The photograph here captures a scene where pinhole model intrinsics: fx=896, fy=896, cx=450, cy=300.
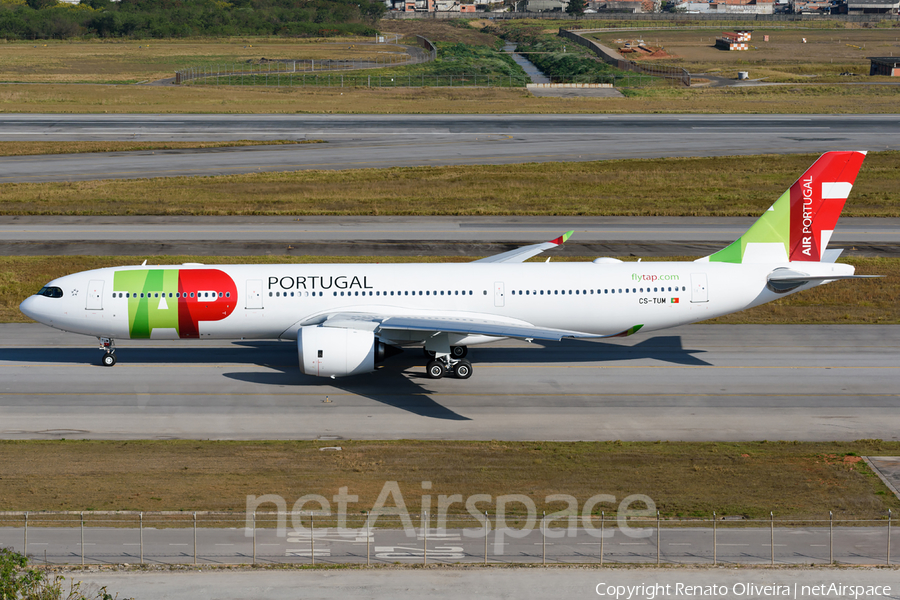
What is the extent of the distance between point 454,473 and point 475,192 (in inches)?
1907

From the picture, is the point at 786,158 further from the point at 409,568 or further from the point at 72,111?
the point at 72,111

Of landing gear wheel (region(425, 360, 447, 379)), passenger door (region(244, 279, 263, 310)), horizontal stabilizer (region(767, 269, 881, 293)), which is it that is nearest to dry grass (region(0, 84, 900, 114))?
horizontal stabilizer (region(767, 269, 881, 293))

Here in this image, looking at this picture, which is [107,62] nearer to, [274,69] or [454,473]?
[274,69]

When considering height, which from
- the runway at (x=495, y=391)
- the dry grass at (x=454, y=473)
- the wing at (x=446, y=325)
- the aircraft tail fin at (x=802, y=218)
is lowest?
the dry grass at (x=454, y=473)

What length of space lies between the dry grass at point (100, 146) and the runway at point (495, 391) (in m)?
48.4

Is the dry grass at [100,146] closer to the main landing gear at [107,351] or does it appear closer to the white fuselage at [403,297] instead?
the main landing gear at [107,351]

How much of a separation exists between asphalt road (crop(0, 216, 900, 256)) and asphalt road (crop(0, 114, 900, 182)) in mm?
16020

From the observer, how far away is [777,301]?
5125 centimetres

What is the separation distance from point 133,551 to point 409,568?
7.50m

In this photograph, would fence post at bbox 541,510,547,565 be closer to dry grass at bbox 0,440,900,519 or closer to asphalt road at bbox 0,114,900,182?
dry grass at bbox 0,440,900,519

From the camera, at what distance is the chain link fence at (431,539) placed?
2352cm

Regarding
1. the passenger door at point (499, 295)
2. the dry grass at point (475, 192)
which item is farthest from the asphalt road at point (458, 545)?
the dry grass at point (475, 192)

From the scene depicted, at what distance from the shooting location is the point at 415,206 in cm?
7175

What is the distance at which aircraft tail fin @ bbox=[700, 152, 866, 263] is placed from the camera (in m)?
41.0
